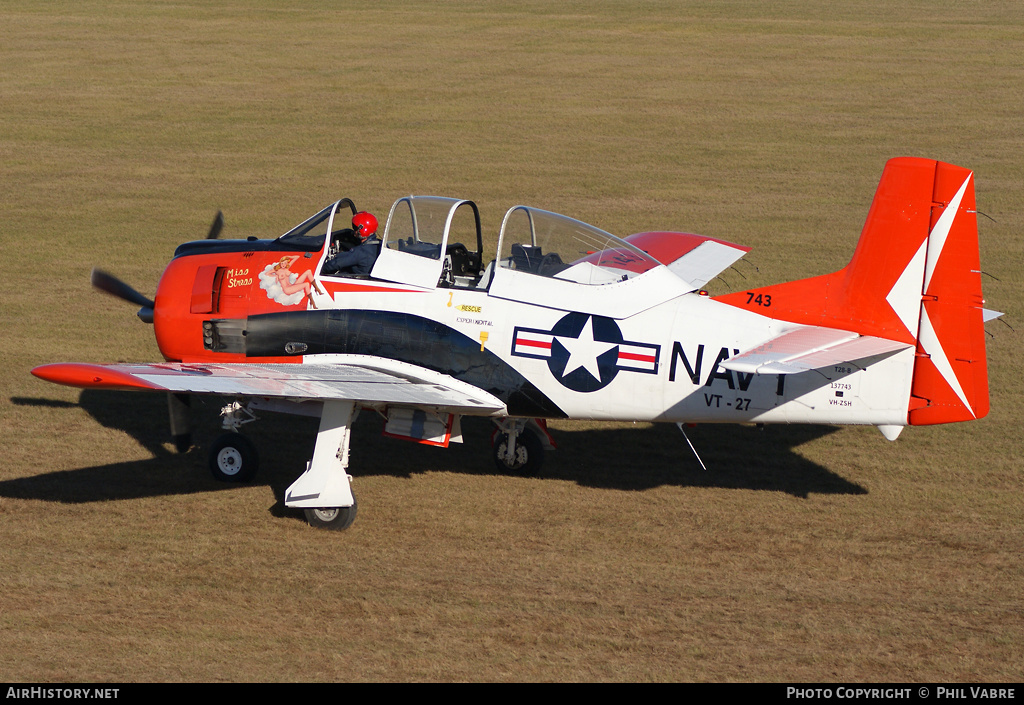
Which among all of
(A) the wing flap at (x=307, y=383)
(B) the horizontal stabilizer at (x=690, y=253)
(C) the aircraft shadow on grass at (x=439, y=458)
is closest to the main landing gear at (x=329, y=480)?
(A) the wing flap at (x=307, y=383)

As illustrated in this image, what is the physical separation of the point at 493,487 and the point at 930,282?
4656 mm

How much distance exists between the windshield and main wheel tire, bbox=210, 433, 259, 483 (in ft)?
10.5

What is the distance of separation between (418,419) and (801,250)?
10.8 m

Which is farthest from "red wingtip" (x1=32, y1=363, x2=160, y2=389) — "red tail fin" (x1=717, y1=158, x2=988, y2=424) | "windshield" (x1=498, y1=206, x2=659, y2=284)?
"red tail fin" (x1=717, y1=158, x2=988, y2=424)

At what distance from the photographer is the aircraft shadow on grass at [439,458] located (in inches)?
437

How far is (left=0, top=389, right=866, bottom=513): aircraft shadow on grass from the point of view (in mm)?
11094

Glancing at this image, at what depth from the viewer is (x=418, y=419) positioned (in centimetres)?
1065

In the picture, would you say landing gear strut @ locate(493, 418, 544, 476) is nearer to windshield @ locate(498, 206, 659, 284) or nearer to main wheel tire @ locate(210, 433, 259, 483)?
windshield @ locate(498, 206, 659, 284)

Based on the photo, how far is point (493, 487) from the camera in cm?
1113

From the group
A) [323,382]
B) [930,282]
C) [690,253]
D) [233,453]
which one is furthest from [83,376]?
[930,282]

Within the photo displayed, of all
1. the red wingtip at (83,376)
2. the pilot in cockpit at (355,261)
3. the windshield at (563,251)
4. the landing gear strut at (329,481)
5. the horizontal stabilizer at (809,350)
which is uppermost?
the windshield at (563,251)

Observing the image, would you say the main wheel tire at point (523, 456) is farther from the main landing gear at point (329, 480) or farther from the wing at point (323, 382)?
the main landing gear at point (329, 480)

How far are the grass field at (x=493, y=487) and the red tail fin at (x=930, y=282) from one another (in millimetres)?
1580

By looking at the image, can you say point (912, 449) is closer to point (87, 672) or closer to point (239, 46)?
point (87, 672)
